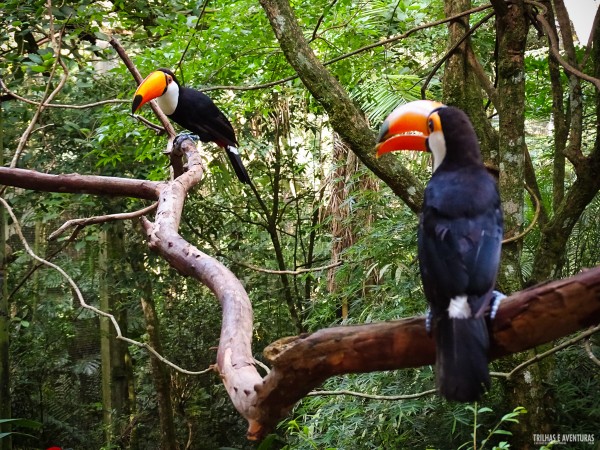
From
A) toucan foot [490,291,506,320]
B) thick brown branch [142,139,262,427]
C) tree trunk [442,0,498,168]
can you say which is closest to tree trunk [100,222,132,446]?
tree trunk [442,0,498,168]

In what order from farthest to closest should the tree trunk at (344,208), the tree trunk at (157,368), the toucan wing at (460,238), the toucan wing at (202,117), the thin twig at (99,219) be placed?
the tree trunk at (157,368) < the tree trunk at (344,208) < the toucan wing at (202,117) < the thin twig at (99,219) < the toucan wing at (460,238)

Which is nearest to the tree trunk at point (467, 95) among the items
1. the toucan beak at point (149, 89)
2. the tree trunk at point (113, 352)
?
the toucan beak at point (149, 89)

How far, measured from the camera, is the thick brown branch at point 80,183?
7.19 ft

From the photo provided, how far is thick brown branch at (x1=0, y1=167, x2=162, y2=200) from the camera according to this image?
7.19 feet

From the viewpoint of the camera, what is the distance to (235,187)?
18.1 ft

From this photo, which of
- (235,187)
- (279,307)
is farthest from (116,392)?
(235,187)

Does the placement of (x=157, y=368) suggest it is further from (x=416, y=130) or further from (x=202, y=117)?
(x=416, y=130)

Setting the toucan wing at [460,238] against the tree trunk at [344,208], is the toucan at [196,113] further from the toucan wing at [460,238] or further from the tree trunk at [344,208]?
the toucan wing at [460,238]

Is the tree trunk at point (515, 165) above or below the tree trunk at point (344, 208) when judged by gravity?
below

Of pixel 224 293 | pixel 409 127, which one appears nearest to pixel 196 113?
pixel 409 127

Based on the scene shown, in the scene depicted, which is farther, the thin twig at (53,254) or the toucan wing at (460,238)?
the thin twig at (53,254)

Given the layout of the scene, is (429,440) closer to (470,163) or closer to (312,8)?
(470,163)

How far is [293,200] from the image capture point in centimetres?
567

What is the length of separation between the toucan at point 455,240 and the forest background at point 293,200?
0.39 m
